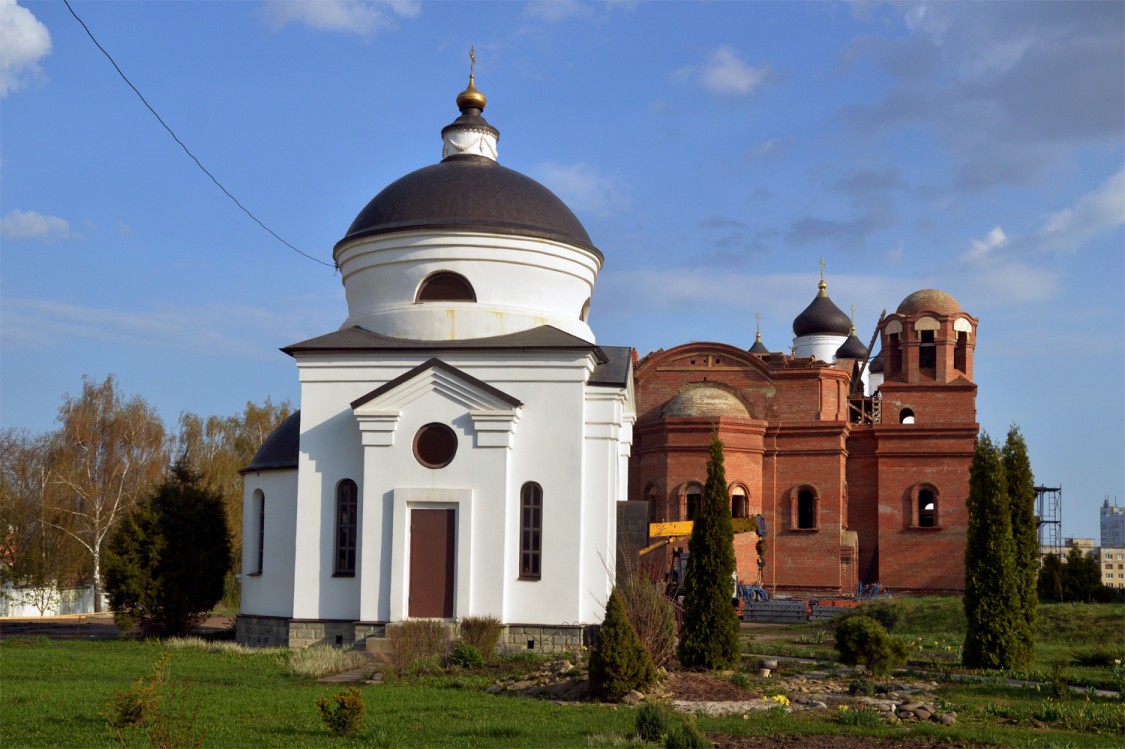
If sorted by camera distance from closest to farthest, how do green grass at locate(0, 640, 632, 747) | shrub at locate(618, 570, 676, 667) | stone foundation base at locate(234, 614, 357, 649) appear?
green grass at locate(0, 640, 632, 747), shrub at locate(618, 570, 676, 667), stone foundation base at locate(234, 614, 357, 649)

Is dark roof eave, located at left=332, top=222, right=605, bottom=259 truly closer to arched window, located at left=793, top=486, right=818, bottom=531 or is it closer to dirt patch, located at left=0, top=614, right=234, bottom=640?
dirt patch, located at left=0, top=614, right=234, bottom=640

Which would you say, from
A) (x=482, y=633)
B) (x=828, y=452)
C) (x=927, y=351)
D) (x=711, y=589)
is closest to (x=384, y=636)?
(x=482, y=633)

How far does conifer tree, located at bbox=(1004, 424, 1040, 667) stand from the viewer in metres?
18.3

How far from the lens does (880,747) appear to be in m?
11.1

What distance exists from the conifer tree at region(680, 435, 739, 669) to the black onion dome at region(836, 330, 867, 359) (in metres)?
36.6

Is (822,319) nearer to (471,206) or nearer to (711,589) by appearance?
(471,206)

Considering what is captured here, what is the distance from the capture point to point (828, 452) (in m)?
36.7

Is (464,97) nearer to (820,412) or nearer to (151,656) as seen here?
(151,656)

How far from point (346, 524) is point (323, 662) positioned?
440 centimetres

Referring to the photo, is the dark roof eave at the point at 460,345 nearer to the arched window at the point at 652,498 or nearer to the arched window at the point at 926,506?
the arched window at the point at 652,498

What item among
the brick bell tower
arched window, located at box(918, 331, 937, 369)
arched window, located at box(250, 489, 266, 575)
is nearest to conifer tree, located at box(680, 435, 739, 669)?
arched window, located at box(250, 489, 266, 575)

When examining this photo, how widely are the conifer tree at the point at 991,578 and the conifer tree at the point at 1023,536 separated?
0.15 m

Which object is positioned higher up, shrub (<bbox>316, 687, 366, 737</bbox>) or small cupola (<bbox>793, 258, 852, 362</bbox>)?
small cupola (<bbox>793, 258, 852, 362</bbox>)

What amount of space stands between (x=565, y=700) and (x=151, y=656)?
349 inches
